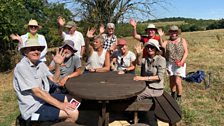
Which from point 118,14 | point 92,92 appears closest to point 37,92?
point 92,92

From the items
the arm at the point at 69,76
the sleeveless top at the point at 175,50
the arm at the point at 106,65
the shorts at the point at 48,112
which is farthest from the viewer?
the sleeveless top at the point at 175,50

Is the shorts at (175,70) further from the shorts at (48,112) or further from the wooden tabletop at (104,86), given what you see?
the shorts at (48,112)

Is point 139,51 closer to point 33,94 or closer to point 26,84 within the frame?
point 33,94

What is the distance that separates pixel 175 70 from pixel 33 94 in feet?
11.6

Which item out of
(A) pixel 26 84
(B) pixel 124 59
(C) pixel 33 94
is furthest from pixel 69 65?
(A) pixel 26 84

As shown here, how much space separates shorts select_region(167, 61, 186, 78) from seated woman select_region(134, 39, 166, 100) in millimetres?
1490

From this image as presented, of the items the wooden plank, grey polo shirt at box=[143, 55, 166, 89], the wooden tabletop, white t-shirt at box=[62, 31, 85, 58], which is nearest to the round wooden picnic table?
the wooden tabletop

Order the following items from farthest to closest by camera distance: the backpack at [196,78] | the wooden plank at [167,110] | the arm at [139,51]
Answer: the backpack at [196,78] < the arm at [139,51] < the wooden plank at [167,110]

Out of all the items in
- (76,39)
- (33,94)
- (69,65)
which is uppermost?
(76,39)

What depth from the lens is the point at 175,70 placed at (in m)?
6.81

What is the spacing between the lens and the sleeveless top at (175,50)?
22.1ft

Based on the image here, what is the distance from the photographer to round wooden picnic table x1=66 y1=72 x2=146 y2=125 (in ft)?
14.3

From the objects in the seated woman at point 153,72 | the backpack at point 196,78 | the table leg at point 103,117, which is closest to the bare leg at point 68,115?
the table leg at point 103,117

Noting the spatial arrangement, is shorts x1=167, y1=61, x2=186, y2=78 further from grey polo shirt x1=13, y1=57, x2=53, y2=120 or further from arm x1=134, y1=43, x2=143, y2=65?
grey polo shirt x1=13, y1=57, x2=53, y2=120
